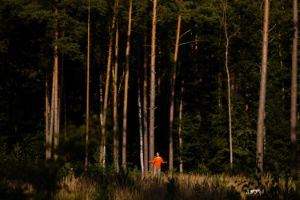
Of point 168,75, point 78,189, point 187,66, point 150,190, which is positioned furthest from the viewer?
point 168,75

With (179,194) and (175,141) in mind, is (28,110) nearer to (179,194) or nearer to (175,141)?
(175,141)

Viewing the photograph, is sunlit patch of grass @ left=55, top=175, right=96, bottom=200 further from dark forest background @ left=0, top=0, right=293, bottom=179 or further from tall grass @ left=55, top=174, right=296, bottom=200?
dark forest background @ left=0, top=0, right=293, bottom=179

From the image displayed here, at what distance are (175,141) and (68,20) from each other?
13.3 metres

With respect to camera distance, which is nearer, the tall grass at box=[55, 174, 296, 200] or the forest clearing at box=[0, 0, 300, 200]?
the tall grass at box=[55, 174, 296, 200]

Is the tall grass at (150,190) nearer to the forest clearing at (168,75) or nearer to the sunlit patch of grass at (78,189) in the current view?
the sunlit patch of grass at (78,189)

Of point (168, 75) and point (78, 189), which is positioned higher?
point (168, 75)

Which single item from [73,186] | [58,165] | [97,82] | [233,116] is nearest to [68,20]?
[233,116]

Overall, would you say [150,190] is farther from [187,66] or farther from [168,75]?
[168,75]

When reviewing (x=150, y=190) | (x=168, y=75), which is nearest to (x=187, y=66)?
(x=168, y=75)

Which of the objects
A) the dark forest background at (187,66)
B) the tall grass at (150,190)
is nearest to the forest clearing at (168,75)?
the dark forest background at (187,66)

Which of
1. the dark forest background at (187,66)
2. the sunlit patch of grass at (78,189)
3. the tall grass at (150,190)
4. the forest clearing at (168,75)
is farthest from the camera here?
the dark forest background at (187,66)

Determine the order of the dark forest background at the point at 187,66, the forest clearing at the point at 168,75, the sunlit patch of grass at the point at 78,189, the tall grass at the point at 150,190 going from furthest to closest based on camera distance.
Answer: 1. the dark forest background at the point at 187,66
2. the forest clearing at the point at 168,75
3. the tall grass at the point at 150,190
4. the sunlit patch of grass at the point at 78,189

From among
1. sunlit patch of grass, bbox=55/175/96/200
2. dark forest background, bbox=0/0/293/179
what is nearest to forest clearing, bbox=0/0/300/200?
dark forest background, bbox=0/0/293/179

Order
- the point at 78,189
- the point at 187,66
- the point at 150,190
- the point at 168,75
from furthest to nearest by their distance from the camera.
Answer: the point at 168,75 → the point at 187,66 → the point at 150,190 → the point at 78,189
